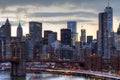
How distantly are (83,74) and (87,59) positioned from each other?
19.3 metres

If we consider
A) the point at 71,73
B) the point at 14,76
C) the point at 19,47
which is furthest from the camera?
the point at 71,73

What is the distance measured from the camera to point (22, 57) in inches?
5443

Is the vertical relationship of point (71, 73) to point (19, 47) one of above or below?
below

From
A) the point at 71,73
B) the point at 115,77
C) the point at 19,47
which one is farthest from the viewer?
the point at 71,73

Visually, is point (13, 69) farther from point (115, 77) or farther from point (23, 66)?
point (115, 77)

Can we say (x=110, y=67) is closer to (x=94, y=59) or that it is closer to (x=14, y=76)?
(x=94, y=59)

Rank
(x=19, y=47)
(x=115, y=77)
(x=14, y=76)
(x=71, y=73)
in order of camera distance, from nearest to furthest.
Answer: (x=115, y=77)
(x=14, y=76)
(x=19, y=47)
(x=71, y=73)

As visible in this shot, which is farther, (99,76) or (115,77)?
(99,76)

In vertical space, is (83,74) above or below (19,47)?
below

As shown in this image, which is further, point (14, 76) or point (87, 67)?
point (87, 67)

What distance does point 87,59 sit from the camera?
173875 millimetres

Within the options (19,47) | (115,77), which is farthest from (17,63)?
(115,77)

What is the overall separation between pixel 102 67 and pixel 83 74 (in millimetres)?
15644

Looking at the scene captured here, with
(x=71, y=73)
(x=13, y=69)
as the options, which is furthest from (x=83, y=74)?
(x=13, y=69)
